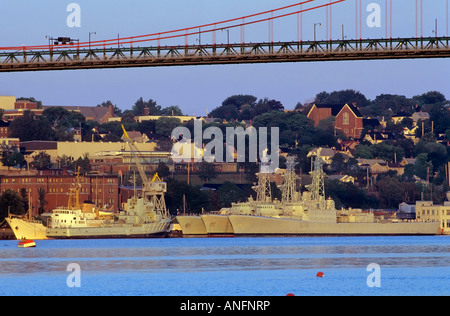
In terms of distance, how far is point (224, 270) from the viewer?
50.5 metres

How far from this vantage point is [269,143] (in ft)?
479

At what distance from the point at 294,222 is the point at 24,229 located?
16885 millimetres

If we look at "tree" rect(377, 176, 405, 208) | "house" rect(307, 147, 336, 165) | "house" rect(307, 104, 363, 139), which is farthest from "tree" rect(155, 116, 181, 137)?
"tree" rect(377, 176, 405, 208)

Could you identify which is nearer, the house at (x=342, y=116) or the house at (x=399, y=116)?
the house at (x=342, y=116)

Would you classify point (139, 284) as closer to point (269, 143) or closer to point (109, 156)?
point (109, 156)

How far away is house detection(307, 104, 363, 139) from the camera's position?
166625 millimetres

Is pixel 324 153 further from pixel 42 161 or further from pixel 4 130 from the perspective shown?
pixel 42 161

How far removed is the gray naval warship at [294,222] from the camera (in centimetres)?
9200

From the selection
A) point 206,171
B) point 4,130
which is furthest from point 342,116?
point 206,171

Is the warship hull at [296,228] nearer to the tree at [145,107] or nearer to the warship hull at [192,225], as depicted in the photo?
the warship hull at [192,225]

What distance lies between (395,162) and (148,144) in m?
24.8

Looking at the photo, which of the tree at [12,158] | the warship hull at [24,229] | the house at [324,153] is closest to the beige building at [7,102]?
the tree at [12,158]

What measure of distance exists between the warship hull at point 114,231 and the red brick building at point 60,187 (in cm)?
1451
